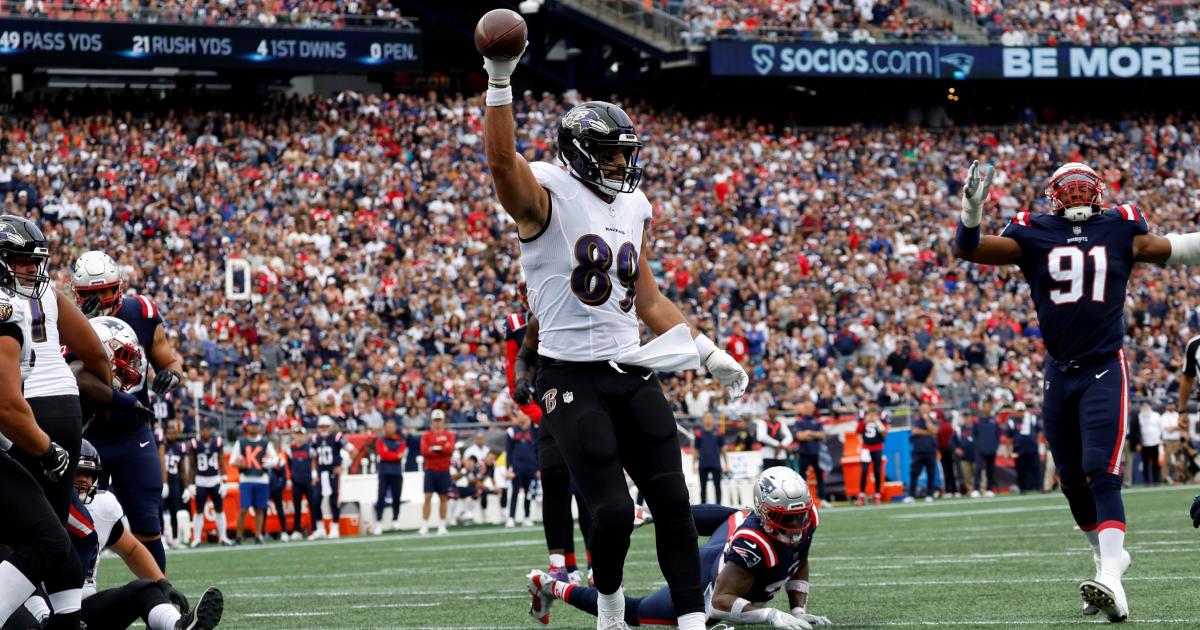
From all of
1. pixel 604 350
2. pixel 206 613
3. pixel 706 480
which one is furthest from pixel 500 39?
pixel 706 480

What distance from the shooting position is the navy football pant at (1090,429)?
704cm

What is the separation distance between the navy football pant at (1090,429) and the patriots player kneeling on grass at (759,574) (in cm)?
123

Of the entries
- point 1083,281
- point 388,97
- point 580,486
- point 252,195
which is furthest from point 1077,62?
point 580,486

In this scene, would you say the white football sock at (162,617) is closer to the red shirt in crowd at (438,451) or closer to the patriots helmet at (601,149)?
the patriots helmet at (601,149)

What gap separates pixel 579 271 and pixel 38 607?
2.59 m

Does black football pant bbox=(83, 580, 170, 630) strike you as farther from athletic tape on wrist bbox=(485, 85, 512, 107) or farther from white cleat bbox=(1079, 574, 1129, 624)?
white cleat bbox=(1079, 574, 1129, 624)

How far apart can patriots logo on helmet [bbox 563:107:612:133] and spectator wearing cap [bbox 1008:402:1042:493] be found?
60.5 ft

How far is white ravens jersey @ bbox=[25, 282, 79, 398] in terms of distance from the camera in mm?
5961

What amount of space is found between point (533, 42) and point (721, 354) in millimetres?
27514

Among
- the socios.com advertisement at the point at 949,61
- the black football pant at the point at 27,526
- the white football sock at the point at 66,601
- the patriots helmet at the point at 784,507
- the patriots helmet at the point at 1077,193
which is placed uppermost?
the socios.com advertisement at the point at 949,61

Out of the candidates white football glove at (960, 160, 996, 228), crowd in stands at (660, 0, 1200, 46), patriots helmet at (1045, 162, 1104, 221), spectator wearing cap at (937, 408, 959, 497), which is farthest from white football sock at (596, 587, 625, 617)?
crowd in stands at (660, 0, 1200, 46)

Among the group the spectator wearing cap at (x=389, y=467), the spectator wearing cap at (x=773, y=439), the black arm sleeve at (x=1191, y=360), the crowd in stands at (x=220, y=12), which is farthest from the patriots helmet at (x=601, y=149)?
the crowd in stands at (x=220, y=12)

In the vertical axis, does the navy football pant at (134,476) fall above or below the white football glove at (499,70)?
below

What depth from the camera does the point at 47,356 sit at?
6066 mm
